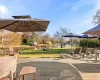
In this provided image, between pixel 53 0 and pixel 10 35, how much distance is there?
16.1 meters

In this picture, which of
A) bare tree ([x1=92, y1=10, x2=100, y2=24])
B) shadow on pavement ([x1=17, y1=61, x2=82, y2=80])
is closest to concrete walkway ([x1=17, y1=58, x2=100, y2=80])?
shadow on pavement ([x1=17, y1=61, x2=82, y2=80])

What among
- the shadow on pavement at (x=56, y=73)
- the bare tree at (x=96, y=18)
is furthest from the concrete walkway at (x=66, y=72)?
the bare tree at (x=96, y=18)

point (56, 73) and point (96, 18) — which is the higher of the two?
point (96, 18)

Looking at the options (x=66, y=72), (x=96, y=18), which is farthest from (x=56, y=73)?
(x=96, y=18)

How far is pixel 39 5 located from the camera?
19.1 m

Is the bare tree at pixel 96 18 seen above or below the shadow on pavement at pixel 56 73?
above

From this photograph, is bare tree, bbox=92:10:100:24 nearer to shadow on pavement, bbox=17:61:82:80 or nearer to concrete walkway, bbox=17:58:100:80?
concrete walkway, bbox=17:58:100:80

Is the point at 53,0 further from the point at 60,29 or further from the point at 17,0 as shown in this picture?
the point at 60,29

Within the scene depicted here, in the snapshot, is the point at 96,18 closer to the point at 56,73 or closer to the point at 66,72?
the point at 66,72

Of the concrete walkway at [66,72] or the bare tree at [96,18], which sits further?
the bare tree at [96,18]

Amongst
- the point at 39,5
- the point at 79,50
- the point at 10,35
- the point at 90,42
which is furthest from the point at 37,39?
the point at 79,50

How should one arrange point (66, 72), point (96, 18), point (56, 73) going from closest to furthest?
1. point (56, 73)
2. point (66, 72)
3. point (96, 18)

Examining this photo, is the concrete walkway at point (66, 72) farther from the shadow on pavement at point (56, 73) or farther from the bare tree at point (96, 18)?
the bare tree at point (96, 18)

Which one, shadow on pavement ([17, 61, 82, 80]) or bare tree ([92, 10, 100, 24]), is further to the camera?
bare tree ([92, 10, 100, 24])
